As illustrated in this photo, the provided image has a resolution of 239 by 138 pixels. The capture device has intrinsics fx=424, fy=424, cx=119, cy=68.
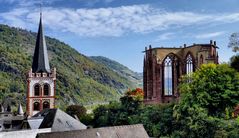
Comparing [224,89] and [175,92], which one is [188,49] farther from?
[224,89]

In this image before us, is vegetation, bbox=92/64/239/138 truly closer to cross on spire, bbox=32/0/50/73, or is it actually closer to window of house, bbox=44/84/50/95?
window of house, bbox=44/84/50/95

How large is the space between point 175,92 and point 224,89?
9.80 meters

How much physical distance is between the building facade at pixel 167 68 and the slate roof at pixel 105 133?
15300 mm

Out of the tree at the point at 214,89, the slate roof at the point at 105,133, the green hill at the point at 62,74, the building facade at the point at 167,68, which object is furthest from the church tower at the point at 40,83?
the green hill at the point at 62,74

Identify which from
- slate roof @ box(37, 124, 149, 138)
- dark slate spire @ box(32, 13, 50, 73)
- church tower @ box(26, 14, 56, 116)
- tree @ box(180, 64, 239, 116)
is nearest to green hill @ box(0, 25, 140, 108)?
church tower @ box(26, 14, 56, 116)

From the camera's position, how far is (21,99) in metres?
117

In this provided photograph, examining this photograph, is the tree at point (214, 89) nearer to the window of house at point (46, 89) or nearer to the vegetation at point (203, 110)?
the vegetation at point (203, 110)

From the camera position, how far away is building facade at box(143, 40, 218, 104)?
1849 inches

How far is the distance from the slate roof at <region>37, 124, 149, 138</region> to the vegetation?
6391mm

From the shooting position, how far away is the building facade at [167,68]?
47.0 metres

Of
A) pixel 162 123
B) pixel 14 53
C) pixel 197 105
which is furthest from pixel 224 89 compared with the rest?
pixel 14 53

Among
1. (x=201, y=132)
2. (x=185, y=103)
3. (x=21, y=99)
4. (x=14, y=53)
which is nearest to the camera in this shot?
(x=201, y=132)

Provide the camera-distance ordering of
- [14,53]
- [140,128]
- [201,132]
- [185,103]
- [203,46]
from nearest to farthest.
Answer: [140,128]
[201,132]
[185,103]
[203,46]
[14,53]

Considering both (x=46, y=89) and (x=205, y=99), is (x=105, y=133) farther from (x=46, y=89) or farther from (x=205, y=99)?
(x=46, y=89)
